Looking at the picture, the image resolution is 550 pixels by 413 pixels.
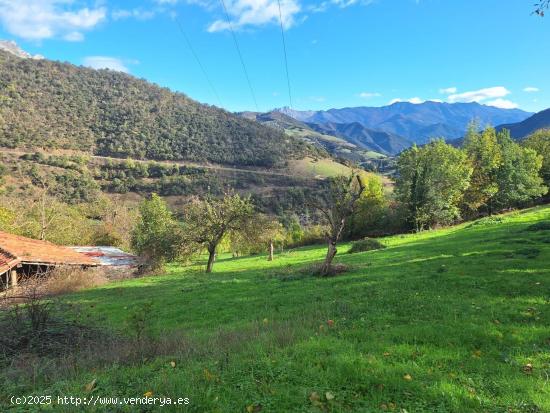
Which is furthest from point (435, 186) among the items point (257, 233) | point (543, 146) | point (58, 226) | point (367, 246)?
point (58, 226)

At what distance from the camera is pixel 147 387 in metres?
5.65

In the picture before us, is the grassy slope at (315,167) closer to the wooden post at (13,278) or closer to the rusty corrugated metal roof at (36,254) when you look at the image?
the rusty corrugated metal roof at (36,254)

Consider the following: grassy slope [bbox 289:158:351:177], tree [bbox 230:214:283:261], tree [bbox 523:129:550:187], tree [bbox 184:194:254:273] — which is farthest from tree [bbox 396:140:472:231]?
grassy slope [bbox 289:158:351:177]

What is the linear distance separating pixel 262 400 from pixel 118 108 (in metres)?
187

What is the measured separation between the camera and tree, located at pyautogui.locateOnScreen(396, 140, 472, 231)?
5222 centimetres

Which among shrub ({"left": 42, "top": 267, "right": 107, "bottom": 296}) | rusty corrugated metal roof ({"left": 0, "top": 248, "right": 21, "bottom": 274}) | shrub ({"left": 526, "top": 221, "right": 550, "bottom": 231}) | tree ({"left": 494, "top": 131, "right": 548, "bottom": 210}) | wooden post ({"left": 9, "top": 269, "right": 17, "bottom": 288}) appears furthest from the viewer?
tree ({"left": 494, "top": 131, "right": 548, "bottom": 210})

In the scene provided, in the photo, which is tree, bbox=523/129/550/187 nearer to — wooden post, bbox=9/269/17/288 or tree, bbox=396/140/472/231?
tree, bbox=396/140/472/231

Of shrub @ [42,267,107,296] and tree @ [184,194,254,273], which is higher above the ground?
tree @ [184,194,254,273]

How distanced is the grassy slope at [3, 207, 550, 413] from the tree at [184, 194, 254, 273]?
18.4 metres

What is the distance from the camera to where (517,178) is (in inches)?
2215

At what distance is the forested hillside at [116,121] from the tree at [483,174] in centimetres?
10877

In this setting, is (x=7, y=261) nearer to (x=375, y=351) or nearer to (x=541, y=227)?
(x=375, y=351)

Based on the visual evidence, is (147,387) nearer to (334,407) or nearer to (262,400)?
(262,400)

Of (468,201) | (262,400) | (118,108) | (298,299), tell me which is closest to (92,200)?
(118,108)
